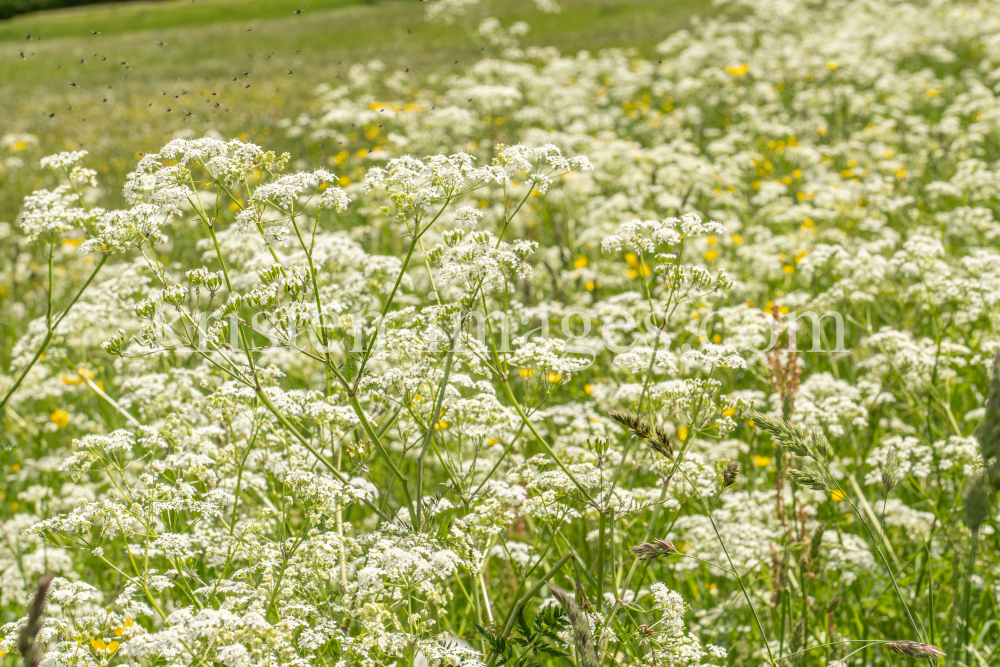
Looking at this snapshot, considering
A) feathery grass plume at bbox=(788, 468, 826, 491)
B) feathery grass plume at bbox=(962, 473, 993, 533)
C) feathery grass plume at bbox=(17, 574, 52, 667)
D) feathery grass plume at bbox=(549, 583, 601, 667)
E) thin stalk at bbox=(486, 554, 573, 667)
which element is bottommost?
thin stalk at bbox=(486, 554, 573, 667)

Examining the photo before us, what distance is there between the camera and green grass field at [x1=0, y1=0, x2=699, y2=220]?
11.7 meters

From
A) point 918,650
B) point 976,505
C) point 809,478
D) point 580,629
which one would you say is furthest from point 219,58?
point 976,505

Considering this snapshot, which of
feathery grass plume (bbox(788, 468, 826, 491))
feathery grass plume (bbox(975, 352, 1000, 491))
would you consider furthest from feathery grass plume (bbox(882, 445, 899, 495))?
feathery grass plume (bbox(975, 352, 1000, 491))

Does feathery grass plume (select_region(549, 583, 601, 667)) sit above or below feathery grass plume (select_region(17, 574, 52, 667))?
below

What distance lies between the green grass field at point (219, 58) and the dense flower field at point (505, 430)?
36.7 inches

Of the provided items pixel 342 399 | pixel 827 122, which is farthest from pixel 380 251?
pixel 827 122

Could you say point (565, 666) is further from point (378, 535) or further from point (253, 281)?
point (253, 281)

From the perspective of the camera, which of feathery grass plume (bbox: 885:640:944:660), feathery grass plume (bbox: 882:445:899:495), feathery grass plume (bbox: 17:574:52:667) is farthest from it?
feathery grass plume (bbox: 882:445:899:495)

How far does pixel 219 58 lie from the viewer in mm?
28922

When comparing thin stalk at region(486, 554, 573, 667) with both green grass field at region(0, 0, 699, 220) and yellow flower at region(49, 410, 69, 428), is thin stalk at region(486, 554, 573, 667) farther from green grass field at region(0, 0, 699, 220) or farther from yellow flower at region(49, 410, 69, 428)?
yellow flower at region(49, 410, 69, 428)

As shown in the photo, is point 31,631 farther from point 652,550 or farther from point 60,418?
point 60,418

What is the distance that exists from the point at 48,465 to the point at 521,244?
12.2 feet

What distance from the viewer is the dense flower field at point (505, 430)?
2482 mm

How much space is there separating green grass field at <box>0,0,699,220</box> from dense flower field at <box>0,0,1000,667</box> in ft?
3.06
